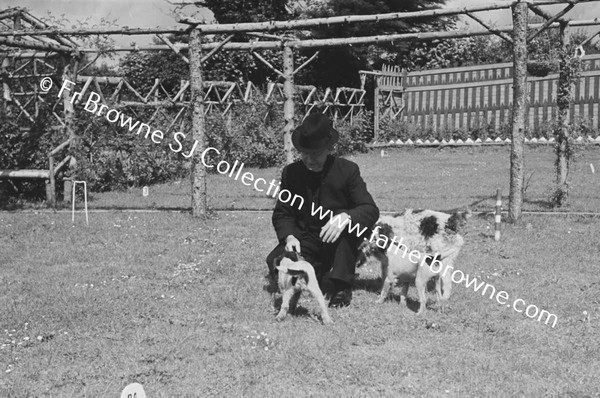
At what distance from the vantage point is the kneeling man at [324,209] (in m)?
5.83

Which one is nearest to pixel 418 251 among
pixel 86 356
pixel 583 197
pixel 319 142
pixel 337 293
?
pixel 337 293

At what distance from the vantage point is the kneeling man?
19.1 feet

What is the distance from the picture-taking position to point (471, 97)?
904 inches

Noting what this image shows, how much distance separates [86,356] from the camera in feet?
15.7

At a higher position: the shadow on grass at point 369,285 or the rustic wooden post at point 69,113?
the rustic wooden post at point 69,113

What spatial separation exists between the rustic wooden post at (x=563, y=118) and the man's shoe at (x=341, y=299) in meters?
7.50

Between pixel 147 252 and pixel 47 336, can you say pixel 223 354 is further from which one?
pixel 147 252

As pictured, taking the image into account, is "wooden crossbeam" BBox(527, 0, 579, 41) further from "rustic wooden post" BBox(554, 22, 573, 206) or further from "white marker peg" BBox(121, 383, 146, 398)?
"white marker peg" BBox(121, 383, 146, 398)

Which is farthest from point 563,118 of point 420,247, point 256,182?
point 256,182

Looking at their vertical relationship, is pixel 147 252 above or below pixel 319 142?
below

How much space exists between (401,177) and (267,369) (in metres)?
13.0

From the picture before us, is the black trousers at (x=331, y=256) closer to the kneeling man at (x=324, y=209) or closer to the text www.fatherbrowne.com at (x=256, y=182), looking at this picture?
the kneeling man at (x=324, y=209)

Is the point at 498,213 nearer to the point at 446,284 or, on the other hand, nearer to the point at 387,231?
the point at 446,284

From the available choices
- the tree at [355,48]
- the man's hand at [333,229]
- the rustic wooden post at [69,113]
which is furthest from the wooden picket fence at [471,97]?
the man's hand at [333,229]
